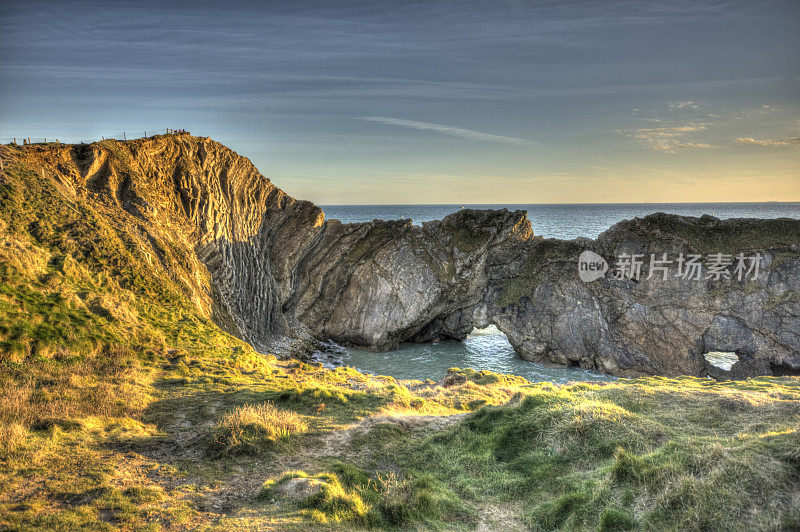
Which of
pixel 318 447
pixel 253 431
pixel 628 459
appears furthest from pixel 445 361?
pixel 628 459

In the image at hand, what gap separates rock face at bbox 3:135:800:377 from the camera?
30.8 m

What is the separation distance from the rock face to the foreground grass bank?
11375 mm

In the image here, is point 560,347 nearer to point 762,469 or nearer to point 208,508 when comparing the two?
point 762,469

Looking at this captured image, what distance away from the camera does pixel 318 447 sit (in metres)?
12.0

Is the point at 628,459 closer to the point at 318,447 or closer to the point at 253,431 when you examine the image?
the point at 318,447

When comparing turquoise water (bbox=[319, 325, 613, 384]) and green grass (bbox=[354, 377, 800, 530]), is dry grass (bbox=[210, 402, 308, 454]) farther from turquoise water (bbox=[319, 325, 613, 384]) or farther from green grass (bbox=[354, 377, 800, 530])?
turquoise water (bbox=[319, 325, 613, 384])

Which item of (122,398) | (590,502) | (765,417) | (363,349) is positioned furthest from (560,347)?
(122,398)

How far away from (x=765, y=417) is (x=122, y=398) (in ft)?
65.0

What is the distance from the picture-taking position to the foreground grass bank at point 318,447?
25.6 feet

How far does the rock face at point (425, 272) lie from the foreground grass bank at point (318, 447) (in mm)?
11375

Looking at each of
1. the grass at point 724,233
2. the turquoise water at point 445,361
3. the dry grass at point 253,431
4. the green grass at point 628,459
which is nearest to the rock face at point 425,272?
the grass at point 724,233

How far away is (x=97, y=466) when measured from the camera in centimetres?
936

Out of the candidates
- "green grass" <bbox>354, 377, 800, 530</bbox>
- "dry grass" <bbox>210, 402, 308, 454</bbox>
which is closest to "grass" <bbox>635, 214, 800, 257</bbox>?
"green grass" <bbox>354, 377, 800, 530</bbox>

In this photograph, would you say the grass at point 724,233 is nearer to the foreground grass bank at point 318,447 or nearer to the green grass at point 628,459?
the green grass at point 628,459
